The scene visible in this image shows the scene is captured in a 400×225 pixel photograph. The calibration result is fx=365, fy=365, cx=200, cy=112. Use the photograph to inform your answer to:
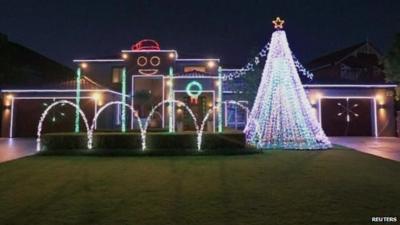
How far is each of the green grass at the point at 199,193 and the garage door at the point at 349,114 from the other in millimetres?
15508

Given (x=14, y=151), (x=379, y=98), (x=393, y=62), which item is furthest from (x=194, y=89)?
(x=14, y=151)

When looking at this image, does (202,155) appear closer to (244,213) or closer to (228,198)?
(228,198)

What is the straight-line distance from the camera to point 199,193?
6.62 metres

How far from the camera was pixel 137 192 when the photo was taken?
6758 millimetres

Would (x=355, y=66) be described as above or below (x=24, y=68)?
above

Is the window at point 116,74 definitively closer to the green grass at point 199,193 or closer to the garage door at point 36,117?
the garage door at point 36,117

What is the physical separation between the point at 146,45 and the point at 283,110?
51.9 ft

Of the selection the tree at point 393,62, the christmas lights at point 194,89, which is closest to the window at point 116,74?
the christmas lights at point 194,89

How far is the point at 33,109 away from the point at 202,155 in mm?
16980

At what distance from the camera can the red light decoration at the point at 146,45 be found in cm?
2846
